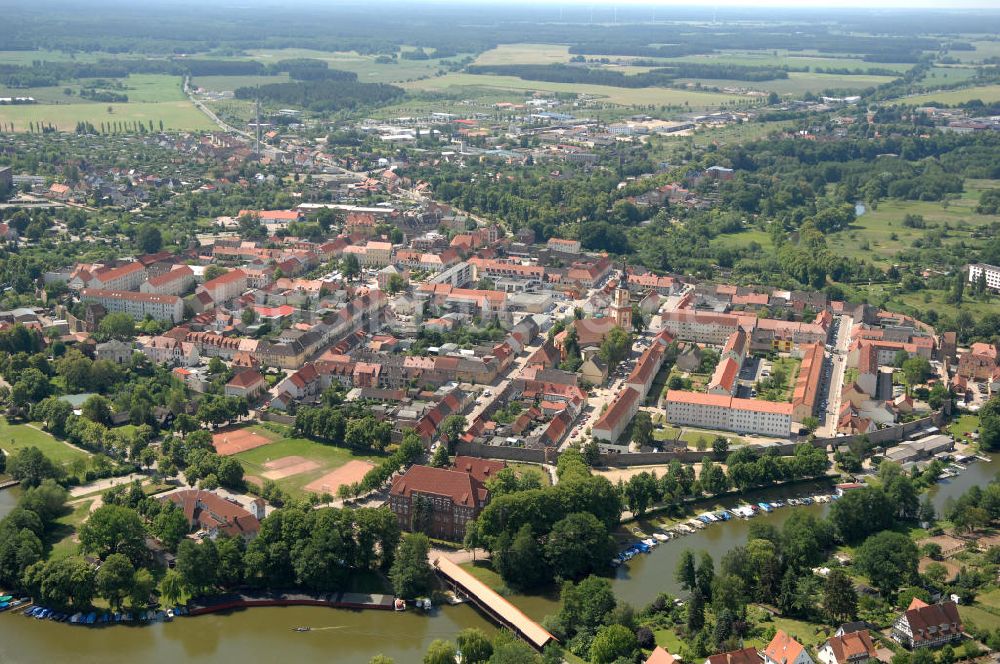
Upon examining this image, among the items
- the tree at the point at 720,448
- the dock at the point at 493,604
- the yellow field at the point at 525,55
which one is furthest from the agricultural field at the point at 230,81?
the dock at the point at 493,604

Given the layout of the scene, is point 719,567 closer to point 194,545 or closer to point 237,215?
point 194,545

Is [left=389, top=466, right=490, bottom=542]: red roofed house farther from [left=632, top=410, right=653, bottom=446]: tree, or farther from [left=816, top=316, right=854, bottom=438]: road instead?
[left=816, top=316, right=854, bottom=438]: road

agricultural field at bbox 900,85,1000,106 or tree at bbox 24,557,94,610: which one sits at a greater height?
agricultural field at bbox 900,85,1000,106

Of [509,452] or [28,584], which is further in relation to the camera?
[509,452]

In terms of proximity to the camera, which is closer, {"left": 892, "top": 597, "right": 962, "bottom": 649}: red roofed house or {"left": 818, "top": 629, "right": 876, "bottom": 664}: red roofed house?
{"left": 818, "top": 629, "right": 876, "bottom": 664}: red roofed house

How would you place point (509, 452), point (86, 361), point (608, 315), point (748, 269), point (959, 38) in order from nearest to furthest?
1. point (509, 452)
2. point (86, 361)
3. point (608, 315)
4. point (748, 269)
5. point (959, 38)

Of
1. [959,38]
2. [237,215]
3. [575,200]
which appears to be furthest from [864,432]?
[959,38]

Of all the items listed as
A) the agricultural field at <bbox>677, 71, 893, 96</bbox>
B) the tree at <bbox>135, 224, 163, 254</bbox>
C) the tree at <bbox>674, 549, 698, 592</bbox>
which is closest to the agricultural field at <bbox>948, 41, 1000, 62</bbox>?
the agricultural field at <bbox>677, 71, 893, 96</bbox>
